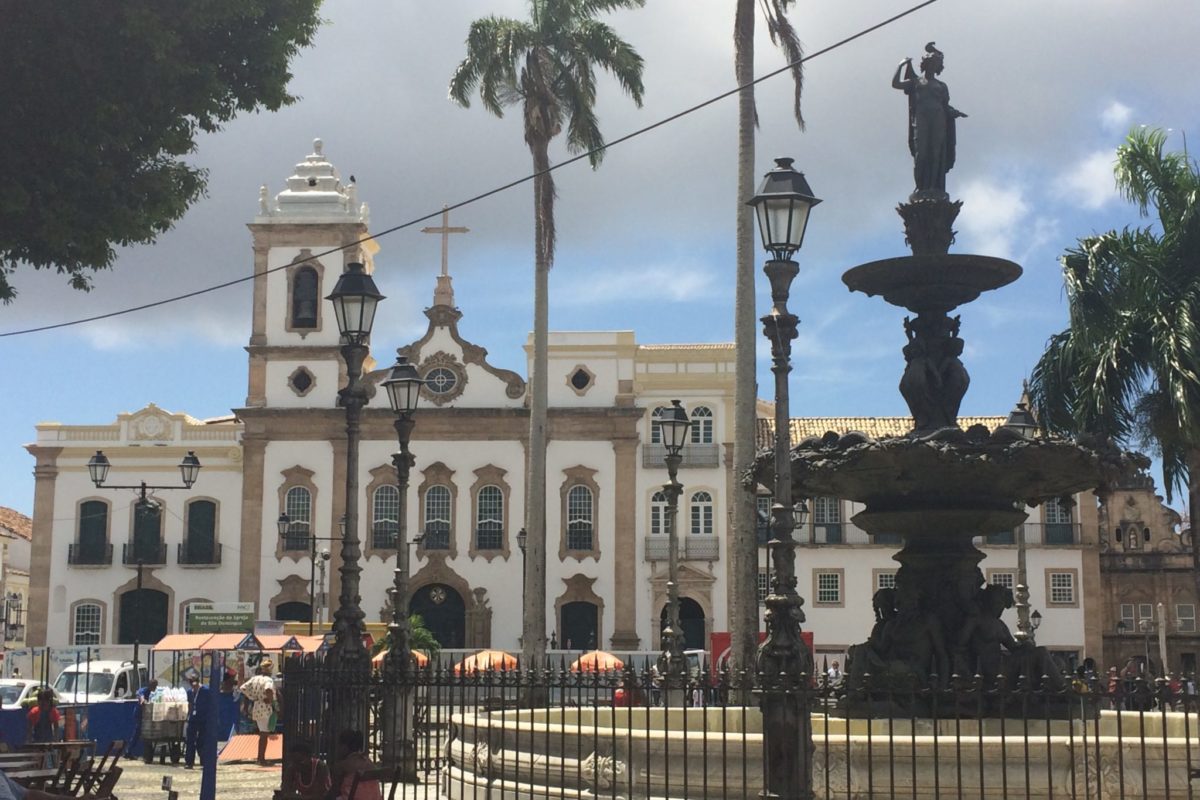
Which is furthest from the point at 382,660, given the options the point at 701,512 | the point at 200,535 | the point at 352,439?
the point at 200,535

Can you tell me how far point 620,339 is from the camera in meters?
48.9

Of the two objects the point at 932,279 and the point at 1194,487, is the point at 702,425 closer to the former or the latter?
the point at 1194,487

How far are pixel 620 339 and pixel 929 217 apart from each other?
35.5m

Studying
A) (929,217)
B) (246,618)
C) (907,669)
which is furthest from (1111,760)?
(246,618)

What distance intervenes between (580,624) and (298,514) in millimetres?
9545

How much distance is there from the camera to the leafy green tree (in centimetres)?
1205

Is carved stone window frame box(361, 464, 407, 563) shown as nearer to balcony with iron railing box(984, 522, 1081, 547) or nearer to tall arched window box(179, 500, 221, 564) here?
tall arched window box(179, 500, 221, 564)

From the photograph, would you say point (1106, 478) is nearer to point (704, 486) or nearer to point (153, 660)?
point (153, 660)

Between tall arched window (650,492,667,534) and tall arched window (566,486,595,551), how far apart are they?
1844 mm

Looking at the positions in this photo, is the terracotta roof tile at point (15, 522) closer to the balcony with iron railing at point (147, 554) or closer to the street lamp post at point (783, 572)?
the balcony with iron railing at point (147, 554)

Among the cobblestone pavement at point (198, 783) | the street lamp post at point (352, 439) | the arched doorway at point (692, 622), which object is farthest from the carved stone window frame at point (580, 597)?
the street lamp post at point (352, 439)

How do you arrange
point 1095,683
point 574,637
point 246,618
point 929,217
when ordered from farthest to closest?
1. point 574,637
2. point 246,618
3. point 929,217
4. point 1095,683

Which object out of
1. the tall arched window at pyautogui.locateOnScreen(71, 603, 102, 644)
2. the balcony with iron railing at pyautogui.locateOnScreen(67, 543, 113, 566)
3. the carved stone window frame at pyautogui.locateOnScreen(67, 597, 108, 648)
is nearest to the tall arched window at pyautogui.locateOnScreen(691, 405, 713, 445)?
the balcony with iron railing at pyautogui.locateOnScreen(67, 543, 113, 566)

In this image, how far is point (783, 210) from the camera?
11398 millimetres
